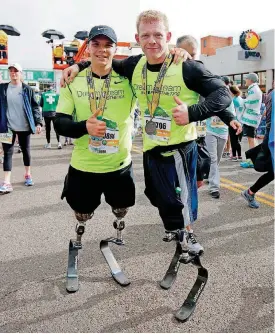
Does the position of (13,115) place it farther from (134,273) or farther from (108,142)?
(134,273)

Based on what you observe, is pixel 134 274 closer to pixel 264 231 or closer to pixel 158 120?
pixel 158 120

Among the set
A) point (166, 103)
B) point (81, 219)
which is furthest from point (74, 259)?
point (166, 103)

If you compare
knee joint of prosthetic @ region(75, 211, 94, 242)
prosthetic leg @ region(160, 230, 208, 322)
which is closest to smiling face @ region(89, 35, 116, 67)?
knee joint of prosthetic @ region(75, 211, 94, 242)

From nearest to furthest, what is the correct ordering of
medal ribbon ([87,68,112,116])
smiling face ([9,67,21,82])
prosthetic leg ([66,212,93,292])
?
medal ribbon ([87,68,112,116]) → prosthetic leg ([66,212,93,292]) → smiling face ([9,67,21,82])

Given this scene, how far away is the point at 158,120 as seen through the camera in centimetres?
252

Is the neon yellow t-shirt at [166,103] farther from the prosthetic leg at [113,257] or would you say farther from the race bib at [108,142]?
the prosthetic leg at [113,257]

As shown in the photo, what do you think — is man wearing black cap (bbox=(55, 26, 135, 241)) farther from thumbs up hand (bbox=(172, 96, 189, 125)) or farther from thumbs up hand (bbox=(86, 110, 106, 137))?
thumbs up hand (bbox=(172, 96, 189, 125))

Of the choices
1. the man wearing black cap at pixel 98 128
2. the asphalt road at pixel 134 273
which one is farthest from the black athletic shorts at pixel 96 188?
the asphalt road at pixel 134 273

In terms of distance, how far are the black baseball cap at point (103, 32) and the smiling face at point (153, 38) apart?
0.75 ft

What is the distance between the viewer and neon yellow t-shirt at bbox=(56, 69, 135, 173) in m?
2.63

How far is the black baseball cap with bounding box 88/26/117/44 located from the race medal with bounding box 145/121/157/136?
0.66m

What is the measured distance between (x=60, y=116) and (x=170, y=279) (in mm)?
1551

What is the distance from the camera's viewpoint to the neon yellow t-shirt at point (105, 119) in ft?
8.62

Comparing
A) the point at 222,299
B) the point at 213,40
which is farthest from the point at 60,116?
the point at 213,40
